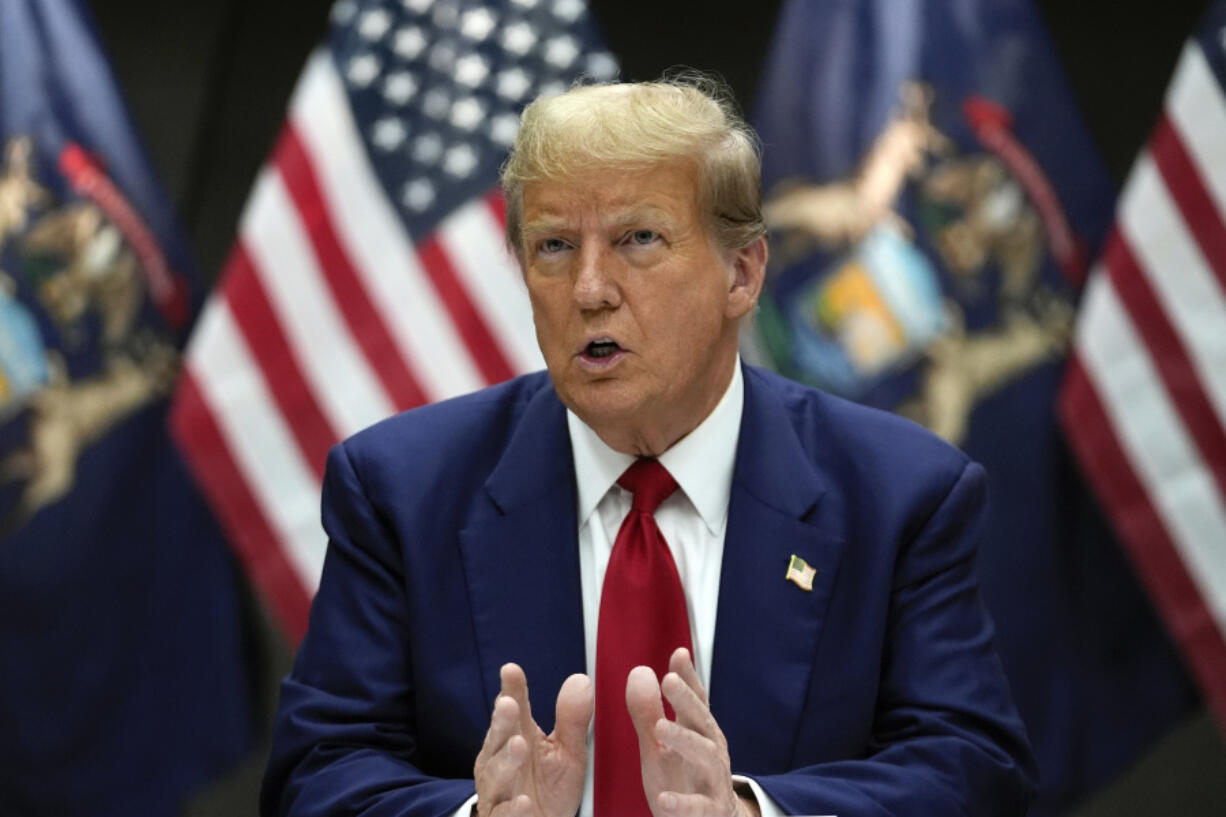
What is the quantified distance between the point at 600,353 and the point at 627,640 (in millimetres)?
374

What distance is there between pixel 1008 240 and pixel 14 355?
2482 millimetres

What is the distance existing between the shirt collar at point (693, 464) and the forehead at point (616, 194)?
316 mm

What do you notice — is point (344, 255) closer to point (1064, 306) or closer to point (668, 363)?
point (1064, 306)

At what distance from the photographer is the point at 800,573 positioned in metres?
2.08

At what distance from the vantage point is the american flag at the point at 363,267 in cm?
393

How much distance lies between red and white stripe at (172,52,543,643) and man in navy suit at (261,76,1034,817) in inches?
70.4

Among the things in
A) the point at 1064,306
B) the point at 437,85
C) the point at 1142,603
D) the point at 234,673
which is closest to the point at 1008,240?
the point at 1064,306

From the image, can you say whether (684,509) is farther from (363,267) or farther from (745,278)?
(363,267)

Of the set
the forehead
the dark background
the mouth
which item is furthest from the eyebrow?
the dark background

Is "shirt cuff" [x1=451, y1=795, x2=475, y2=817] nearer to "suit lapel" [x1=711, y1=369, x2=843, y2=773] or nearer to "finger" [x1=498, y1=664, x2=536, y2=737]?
"finger" [x1=498, y1=664, x2=536, y2=737]

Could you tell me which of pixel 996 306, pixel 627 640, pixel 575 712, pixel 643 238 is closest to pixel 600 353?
pixel 643 238

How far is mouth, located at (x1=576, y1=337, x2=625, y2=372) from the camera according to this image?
2004 millimetres

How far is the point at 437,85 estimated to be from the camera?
13.5ft

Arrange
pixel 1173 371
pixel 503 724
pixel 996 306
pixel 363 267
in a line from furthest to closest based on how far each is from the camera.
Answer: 1. pixel 363 267
2. pixel 996 306
3. pixel 1173 371
4. pixel 503 724
